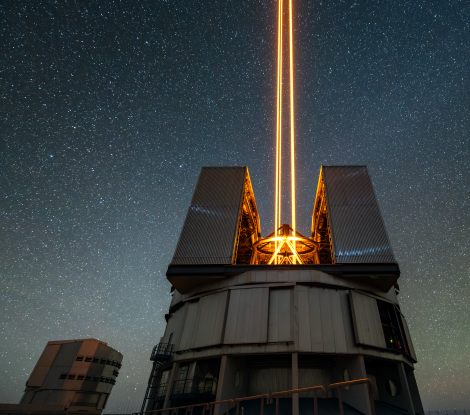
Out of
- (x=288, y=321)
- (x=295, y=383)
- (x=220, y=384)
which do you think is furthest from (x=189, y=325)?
(x=295, y=383)

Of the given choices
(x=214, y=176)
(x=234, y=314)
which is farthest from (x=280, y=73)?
(x=234, y=314)

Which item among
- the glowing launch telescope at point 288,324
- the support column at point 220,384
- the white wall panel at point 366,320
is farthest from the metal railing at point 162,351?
the white wall panel at point 366,320

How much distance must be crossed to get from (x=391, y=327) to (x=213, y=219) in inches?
617

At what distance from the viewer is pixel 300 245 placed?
30250 mm

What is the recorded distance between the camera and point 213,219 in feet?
82.4

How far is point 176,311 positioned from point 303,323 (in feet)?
39.9

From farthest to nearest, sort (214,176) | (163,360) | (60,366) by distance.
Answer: (60,366), (214,176), (163,360)

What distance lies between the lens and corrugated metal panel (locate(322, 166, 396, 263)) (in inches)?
858

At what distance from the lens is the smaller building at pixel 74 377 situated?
121 feet

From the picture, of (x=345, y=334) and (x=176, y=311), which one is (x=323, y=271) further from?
(x=176, y=311)

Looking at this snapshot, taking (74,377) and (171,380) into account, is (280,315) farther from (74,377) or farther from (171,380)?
(74,377)

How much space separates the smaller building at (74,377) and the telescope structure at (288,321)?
2106 cm

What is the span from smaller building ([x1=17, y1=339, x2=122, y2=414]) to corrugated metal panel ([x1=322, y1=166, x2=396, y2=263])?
37.0m

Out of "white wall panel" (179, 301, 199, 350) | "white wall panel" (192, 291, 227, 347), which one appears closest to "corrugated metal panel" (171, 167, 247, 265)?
"white wall panel" (192, 291, 227, 347)
